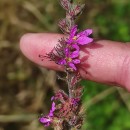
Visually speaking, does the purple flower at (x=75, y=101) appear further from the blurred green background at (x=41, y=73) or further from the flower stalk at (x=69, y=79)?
the blurred green background at (x=41, y=73)

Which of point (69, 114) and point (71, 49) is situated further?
point (71, 49)

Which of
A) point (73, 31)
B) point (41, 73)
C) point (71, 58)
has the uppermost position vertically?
point (73, 31)

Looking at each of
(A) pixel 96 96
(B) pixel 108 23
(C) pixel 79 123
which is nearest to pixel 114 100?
(A) pixel 96 96

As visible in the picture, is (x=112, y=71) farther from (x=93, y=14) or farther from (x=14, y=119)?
(x=93, y=14)

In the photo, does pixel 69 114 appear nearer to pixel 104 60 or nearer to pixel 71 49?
pixel 71 49

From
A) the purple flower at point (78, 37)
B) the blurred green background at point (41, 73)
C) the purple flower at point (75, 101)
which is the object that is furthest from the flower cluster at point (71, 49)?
the blurred green background at point (41, 73)

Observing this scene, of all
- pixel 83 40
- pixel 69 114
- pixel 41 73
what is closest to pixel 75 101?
pixel 69 114
